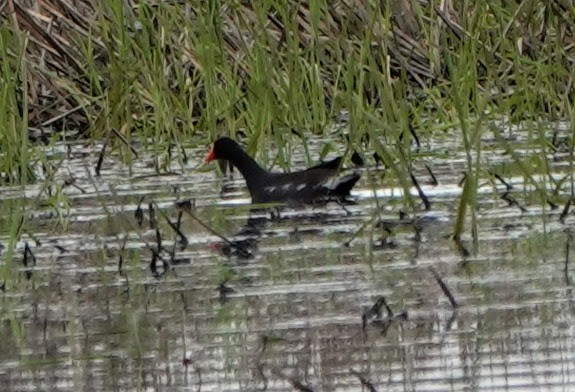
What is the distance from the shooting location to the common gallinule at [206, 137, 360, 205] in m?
5.99

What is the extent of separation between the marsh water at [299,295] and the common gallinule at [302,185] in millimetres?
59

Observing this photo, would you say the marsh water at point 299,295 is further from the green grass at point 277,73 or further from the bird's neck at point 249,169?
the green grass at point 277,73

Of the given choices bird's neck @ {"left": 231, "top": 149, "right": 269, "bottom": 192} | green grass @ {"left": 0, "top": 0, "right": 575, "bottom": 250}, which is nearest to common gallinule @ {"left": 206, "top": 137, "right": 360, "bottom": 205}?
bird's neck @ {"left": 231, "top": 149, "right": 269, "bottom": 192}

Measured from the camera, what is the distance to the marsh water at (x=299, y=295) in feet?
10.6

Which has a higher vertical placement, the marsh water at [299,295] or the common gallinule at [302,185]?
the common gallinule at [302,185]

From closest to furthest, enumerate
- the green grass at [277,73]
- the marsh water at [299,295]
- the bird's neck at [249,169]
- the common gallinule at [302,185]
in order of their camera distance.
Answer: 1. the marsh water at [299,295]
2. the common gallinule at [302,185]
3. the bird's neck at [249,169]
4. the green grass at [277,73]

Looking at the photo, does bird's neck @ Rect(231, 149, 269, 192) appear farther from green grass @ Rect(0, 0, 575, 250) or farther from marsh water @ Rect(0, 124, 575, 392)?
marsh water @ Rect(0, 124, 575, 392)

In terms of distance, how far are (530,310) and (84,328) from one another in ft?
2.78

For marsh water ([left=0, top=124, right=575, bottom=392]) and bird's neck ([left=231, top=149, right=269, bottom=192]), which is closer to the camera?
marsh water ([left=0, top=124, right=575, bottom=392])

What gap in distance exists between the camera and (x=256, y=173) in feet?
21.1

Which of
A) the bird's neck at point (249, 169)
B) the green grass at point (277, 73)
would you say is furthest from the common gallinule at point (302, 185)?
the green grass at point (277, 73)

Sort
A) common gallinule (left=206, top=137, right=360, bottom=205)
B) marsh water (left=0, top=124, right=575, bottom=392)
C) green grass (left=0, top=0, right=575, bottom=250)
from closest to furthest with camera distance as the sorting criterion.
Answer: marsh water (left=0, top=124, right=575, bottom=392), common gallinule (left=206, top=137, right=360, bottom=205), green grass (left=0, top=0, right=575, bottom=250)

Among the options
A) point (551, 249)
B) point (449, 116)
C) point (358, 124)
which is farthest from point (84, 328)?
point (449, 116)

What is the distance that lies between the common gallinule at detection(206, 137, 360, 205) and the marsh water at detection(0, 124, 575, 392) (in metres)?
0.06
